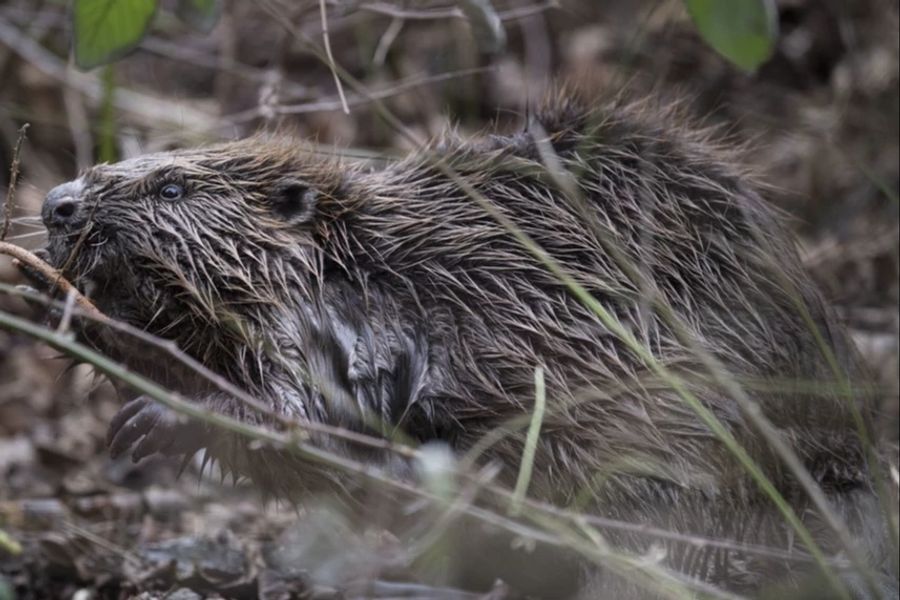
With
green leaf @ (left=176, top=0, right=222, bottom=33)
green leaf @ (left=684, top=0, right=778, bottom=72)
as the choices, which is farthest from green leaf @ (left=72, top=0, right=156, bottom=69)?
green leaf @ (left=684, top=0, right=778, bottom=72)

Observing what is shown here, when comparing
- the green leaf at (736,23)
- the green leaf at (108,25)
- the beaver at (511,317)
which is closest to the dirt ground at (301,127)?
the beaver at (511,317)

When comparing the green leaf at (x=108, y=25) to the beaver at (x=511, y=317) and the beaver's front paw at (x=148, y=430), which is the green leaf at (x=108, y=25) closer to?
the beaver at (x=511, y=317)

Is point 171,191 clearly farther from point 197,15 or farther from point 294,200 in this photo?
point 197,15

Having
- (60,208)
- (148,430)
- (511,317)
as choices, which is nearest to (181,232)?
(60,208)

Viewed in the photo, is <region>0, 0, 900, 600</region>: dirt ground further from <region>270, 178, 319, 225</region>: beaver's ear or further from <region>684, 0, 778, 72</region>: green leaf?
<region>684, 0, 778, 72</region>: green leaf

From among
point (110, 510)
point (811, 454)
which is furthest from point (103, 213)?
point (811, 454)
